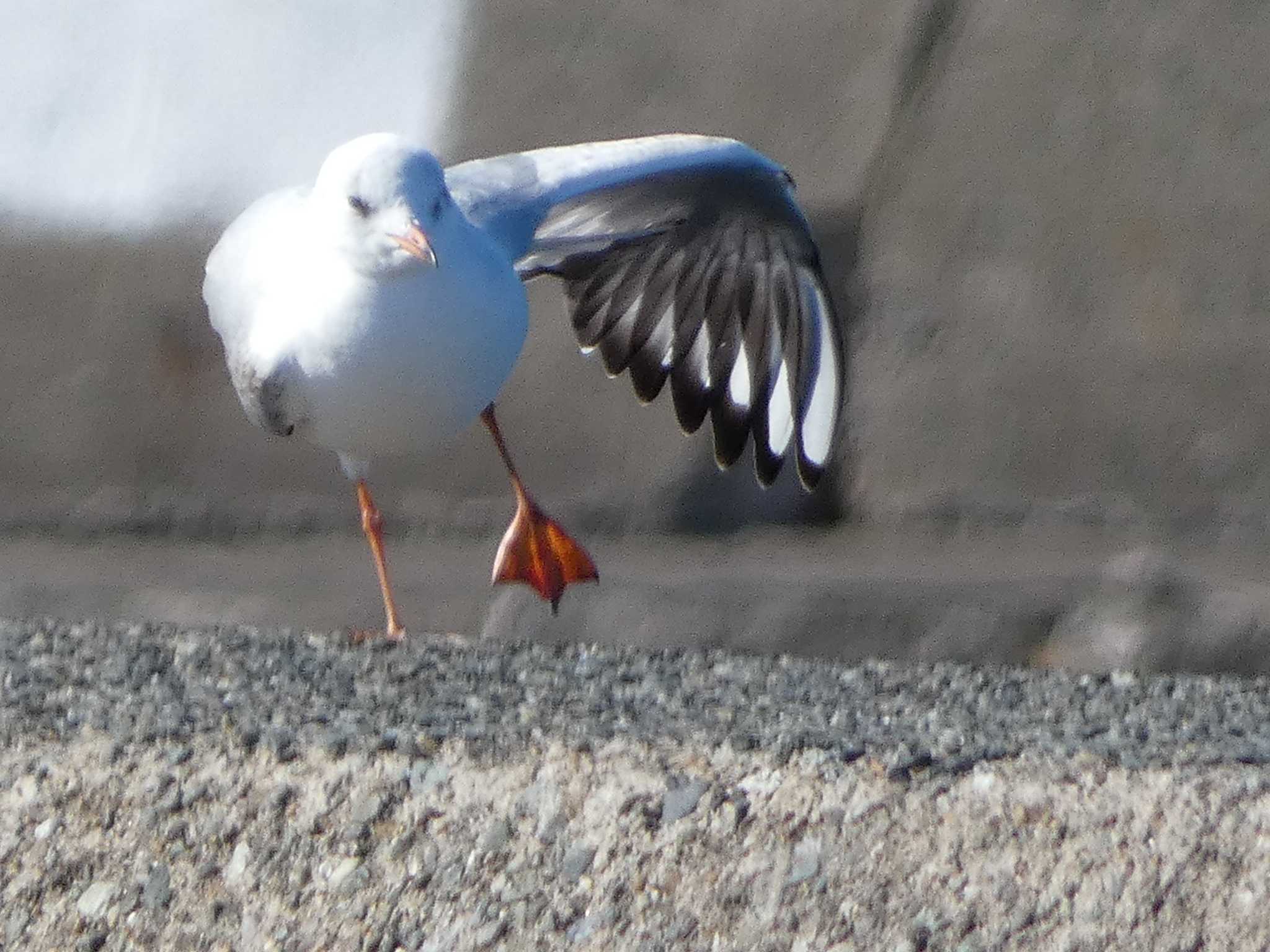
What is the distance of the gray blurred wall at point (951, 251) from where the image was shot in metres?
4.11

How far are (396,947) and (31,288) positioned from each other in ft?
8.62

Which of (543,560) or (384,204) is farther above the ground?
(384,204)

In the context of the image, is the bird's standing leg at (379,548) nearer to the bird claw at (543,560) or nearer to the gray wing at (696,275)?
the bird claw at (543,560)

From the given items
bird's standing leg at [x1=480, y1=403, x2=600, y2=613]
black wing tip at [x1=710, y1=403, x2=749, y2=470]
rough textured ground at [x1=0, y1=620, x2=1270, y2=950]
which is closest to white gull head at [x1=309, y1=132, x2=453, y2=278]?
bird's standing leg at [x1=480, y1=403, x2=600, y2=613]

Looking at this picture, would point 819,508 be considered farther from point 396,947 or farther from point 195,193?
point 396,947

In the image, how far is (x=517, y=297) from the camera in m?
3.25

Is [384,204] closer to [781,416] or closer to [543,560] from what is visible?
[543,560]

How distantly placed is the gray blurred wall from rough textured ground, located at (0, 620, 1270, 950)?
143 centimetres

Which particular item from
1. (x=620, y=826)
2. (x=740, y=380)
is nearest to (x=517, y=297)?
(x=740, y=380)

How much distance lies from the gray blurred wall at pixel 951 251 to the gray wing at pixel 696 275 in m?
0.26

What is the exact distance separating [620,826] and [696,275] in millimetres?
1738

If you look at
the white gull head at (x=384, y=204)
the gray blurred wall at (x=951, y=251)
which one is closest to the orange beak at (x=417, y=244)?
the white gull head at (x=384, y=204)

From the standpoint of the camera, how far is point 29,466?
4.66 meters

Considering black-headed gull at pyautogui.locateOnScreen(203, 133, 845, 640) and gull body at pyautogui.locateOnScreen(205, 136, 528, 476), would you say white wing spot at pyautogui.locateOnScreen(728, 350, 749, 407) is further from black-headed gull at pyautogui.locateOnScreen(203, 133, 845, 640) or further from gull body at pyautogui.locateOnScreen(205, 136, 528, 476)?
gull body at pyautogui.locateOnScreen(205, 136, 528, 476)
